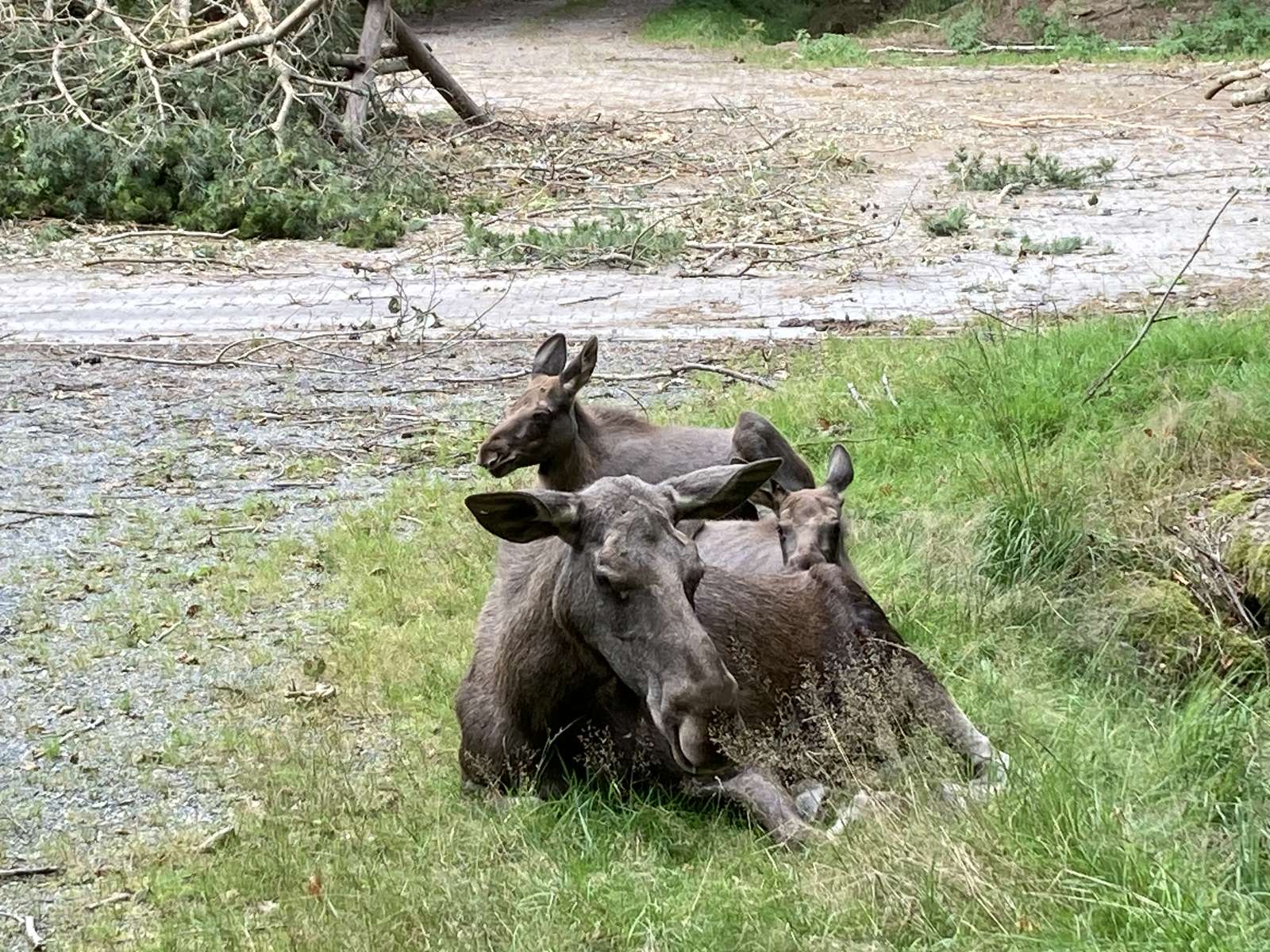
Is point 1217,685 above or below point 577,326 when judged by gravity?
above

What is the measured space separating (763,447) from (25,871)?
12.4 feet

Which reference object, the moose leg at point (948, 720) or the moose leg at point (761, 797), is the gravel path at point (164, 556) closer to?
the moose leg at point (761, 797)

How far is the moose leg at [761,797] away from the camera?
4863 millimetres

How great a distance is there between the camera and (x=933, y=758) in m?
4.79

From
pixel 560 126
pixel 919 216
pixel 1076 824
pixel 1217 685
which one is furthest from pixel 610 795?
pixel 560 126

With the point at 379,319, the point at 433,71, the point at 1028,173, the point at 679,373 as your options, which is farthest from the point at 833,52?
the point at 679,373

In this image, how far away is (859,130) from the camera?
21.1m

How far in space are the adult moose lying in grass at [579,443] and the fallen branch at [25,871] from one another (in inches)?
132

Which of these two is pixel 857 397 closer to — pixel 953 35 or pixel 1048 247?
pixel 1048 247

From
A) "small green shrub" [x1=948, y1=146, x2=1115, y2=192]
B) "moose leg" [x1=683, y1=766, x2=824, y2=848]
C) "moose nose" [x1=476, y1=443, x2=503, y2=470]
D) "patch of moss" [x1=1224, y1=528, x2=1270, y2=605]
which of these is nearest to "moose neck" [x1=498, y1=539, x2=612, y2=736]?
"moose leg" [x1=683, y1=766, x2=824, y2=848]

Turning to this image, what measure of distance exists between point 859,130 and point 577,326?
9.61 meters

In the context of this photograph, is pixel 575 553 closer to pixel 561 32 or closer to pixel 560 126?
pixel 560 126

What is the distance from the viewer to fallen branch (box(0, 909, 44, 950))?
481 centimetres

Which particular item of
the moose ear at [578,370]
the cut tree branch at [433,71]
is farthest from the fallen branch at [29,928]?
the cut tree branch at [433,71]
